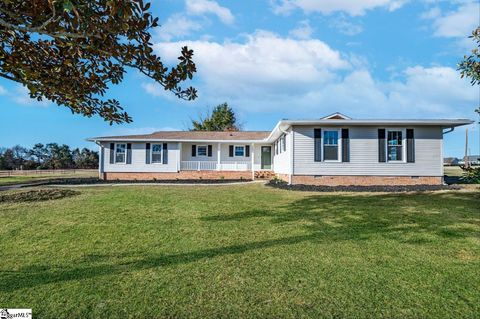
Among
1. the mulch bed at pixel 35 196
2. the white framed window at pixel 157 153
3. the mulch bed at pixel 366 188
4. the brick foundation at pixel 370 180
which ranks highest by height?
the white framed window at pixel 157 153

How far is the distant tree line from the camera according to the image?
133 ft

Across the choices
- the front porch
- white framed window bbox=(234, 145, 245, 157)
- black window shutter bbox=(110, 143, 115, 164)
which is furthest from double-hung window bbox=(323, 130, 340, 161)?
black window shutter bbox=(110, 143, 115, 164)

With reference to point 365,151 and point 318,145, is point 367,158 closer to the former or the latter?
point 365,151

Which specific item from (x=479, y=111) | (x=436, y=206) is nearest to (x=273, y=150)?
(x=436, y=206)

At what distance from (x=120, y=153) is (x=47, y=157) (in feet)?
111

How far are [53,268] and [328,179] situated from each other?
12.0 m

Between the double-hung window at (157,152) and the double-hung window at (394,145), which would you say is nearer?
the double-hung window at (394,145)

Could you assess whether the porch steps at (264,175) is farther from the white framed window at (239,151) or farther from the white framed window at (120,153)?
the white framed window at (120,153)

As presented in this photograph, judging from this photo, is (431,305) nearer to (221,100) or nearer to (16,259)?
(16,259)

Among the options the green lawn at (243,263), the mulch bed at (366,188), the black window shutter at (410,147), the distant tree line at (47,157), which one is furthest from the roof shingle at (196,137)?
the distant tree line at (47,157)

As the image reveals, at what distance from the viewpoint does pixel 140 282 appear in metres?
3.48

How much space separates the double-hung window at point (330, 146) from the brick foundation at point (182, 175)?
7.14m

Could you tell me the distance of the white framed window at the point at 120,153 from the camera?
2006cm

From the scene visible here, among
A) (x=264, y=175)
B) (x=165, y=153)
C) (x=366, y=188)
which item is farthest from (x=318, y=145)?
(x=165, y=153)
